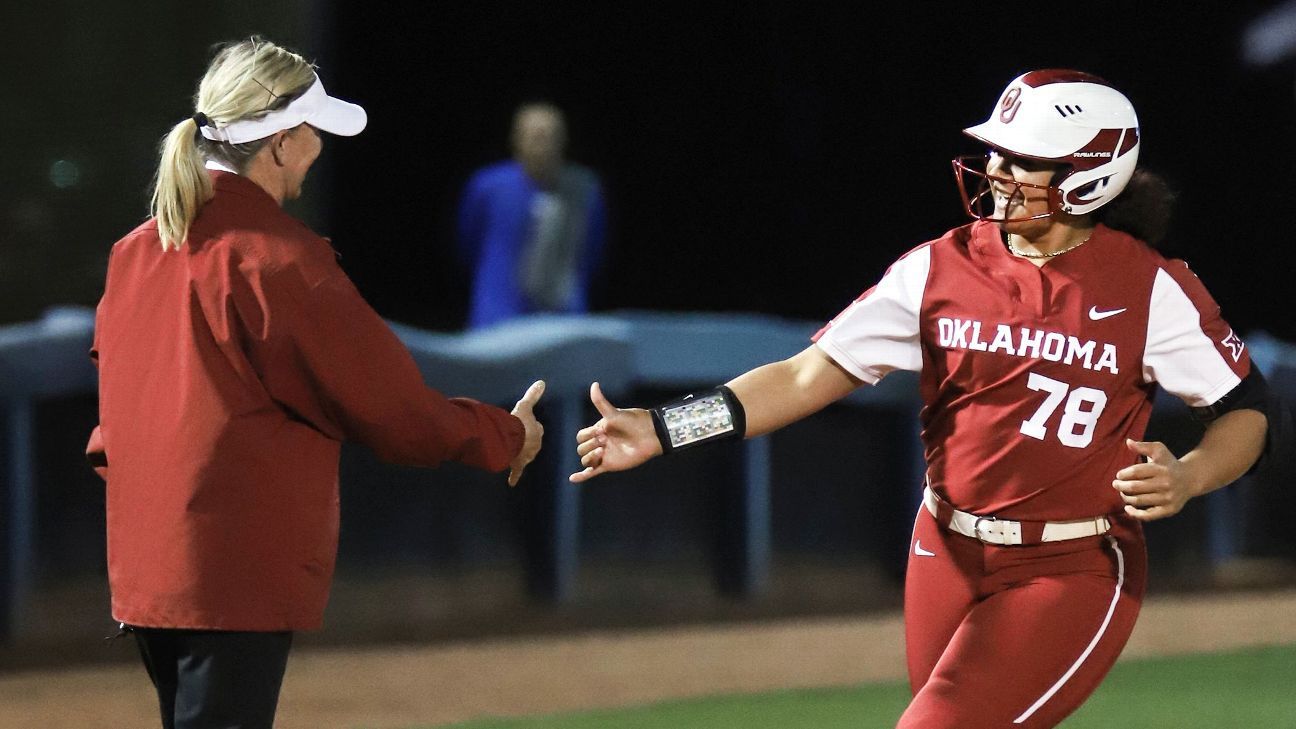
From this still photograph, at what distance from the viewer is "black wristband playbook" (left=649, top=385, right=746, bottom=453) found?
411cm

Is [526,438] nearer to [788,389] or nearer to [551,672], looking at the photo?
[788,389]

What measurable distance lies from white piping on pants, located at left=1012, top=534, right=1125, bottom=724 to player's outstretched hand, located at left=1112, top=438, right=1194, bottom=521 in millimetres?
241

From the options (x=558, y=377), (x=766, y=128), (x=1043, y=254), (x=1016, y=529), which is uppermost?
(x=1043, y=254)

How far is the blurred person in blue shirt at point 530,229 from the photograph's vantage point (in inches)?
385

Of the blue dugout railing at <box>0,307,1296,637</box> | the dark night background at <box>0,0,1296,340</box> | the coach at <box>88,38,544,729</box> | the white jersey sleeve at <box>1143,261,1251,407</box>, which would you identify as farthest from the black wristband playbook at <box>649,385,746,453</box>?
the dark night background at <box>0,0,1296,340</box>

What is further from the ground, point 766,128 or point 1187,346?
point 1187,346

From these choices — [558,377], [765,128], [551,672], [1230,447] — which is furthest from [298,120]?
[765,128]

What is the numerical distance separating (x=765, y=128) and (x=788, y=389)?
10141mm

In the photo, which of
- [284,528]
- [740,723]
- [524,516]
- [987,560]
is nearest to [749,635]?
[524,516]

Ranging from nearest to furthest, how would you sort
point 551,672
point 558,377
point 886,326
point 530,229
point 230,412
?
point 230,412 → point 886,326 → point 551,672 → point 558,377 → point 530,229

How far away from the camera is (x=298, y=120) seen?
12.1 feet

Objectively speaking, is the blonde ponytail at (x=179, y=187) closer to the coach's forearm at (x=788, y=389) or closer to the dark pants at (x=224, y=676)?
the dark pants at (x=224, y=676)

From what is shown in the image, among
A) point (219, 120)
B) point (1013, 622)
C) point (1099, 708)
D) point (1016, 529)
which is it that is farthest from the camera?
point (1099, 708)

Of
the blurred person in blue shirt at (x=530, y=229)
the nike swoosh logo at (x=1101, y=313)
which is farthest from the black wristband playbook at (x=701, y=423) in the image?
the blurred person in blue shirt at (x=530, y=229)
